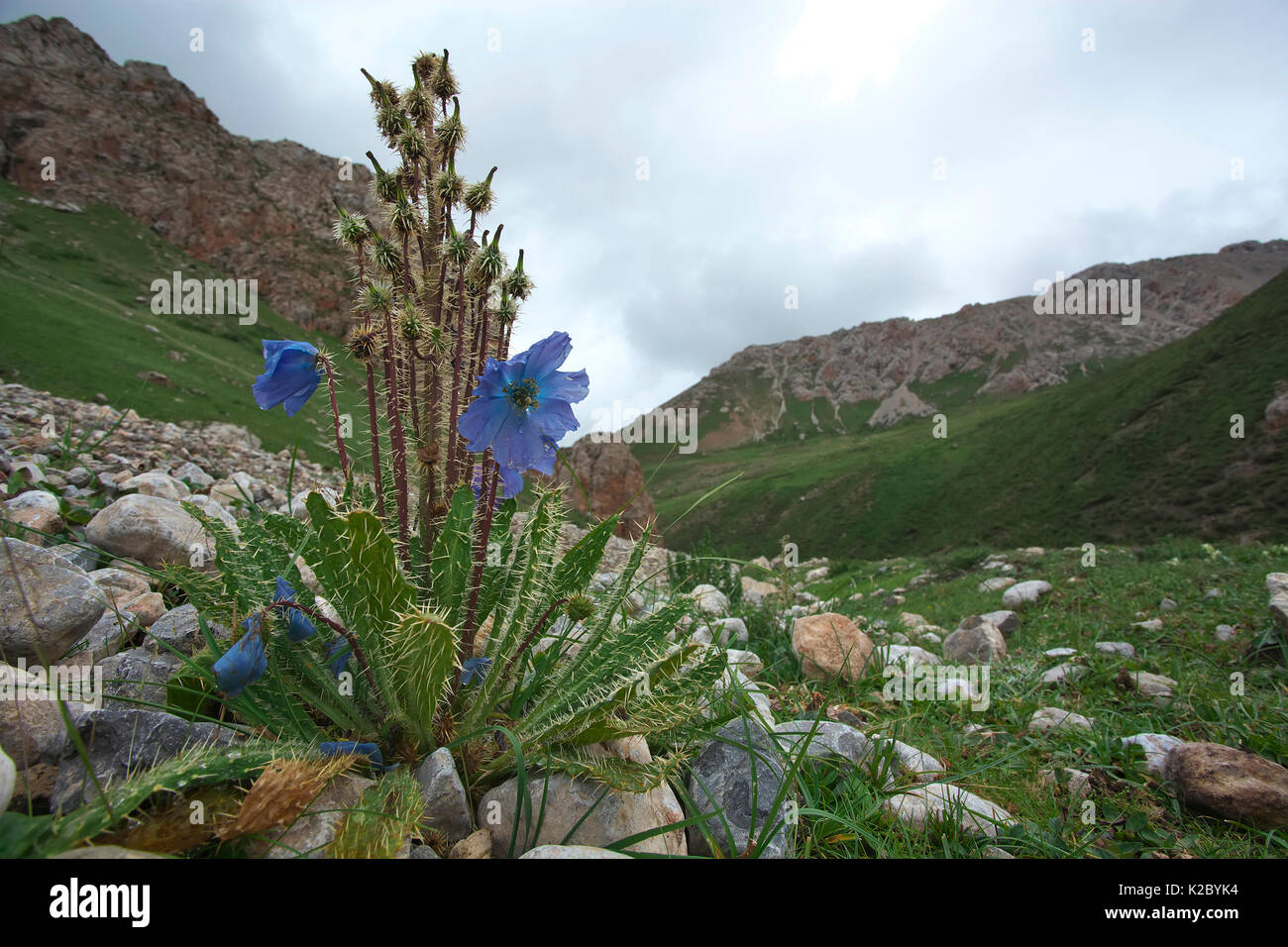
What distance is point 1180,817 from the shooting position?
8.46ft

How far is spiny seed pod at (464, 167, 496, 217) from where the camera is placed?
215 centimetres

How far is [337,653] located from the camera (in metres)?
2.03

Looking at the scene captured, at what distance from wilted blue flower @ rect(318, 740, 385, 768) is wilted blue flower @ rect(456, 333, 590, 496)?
981mm

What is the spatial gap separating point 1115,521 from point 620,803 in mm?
37472

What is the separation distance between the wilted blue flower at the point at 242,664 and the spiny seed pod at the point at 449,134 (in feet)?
5.86

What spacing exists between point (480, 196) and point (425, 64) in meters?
0.73

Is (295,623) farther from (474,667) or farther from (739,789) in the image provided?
(739,789)

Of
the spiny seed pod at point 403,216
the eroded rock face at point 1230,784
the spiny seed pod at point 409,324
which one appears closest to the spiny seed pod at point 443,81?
the spiny seed pod at point 403,216

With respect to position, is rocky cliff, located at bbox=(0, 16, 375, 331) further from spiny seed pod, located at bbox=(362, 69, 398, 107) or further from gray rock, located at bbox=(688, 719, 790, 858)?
gray rock, located at bbox=(688, 719, 790, 858)

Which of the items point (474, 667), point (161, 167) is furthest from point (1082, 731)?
point (161, 167)

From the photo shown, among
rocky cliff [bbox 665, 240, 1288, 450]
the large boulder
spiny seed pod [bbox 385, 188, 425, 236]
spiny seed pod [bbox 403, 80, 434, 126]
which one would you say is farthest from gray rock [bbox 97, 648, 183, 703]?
rocky cliff [bbox 665, 240, 1288, 450]

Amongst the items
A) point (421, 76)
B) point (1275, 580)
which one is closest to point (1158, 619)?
point (1275, 580)
